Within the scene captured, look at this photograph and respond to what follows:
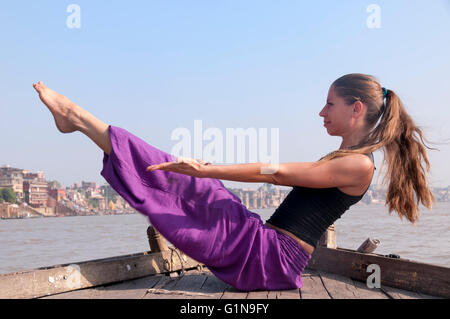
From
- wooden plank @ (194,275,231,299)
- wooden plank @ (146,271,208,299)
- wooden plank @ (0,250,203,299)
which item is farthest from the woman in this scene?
wooden plank @ (0,250,203,299)

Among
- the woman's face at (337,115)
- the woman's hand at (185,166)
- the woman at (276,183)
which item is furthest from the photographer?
the woman's face at (337,115)

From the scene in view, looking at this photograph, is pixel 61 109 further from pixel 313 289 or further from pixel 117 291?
pixel 313 289

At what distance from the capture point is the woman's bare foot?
3.00m

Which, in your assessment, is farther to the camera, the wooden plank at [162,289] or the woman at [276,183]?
the wooden plank at [162,289]

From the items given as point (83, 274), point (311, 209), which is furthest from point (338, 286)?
point (83, 274)

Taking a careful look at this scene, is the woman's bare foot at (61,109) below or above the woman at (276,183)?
above

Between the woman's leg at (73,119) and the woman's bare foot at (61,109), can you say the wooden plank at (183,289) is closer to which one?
the woman's leg at (73,119)

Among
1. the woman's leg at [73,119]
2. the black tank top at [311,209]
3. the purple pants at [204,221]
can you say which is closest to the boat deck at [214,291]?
the purple pants at [204,221]

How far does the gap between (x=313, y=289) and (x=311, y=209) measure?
2.10ft

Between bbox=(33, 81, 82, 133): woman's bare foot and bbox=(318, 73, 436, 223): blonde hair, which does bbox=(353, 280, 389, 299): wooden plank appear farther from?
bbox=(33, 81, 82, 133): woman's bare foot

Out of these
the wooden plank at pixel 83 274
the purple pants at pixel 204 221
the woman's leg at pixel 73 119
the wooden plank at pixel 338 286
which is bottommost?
the wooden plank at pixel 338 286

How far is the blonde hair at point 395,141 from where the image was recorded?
3.09 meters

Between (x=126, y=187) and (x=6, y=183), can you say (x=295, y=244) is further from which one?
(x=6, y=183)

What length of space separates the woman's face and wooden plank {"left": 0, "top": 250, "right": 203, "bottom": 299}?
1875mm
